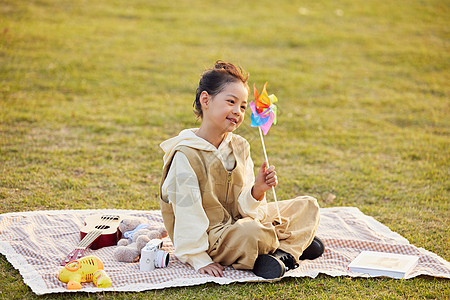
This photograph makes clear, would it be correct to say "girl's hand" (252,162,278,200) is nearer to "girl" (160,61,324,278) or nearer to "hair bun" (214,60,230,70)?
"girl" (160,61,324,278)

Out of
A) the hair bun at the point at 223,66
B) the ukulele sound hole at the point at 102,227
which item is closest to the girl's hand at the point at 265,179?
the hair bun at the point at 223,66

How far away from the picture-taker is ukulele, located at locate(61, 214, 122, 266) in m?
4.03

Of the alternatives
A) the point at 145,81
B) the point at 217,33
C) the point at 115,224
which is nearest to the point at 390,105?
the point at 145,81

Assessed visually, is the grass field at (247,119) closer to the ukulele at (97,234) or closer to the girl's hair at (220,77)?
the ukulele at (97,234)

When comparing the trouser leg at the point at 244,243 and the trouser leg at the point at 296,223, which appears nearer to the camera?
the trouser leg at the point at 244,243

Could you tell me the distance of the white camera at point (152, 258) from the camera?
386cm

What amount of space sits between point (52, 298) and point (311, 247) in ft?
6.14

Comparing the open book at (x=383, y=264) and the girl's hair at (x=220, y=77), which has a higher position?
the girl's hair at (x=220, y=77)

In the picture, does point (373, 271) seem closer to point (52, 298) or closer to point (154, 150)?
point (52, 298)

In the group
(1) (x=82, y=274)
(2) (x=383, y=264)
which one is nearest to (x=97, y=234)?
(1) (x=82, y=274)

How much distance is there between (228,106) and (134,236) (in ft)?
4.21

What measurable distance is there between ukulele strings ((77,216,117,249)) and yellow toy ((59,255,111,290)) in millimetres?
400

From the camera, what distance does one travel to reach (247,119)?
4.43 m

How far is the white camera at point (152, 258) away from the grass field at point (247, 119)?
33cm
